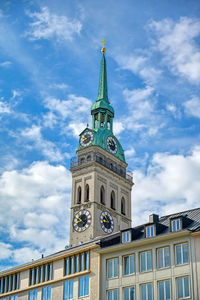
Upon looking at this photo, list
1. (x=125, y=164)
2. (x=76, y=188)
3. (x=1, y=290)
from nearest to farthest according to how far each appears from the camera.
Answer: (x=1, y=290)
(x=76, y=188)
(x=125, y=164)

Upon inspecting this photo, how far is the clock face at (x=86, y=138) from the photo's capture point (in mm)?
112250

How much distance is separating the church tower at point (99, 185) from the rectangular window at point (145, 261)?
39651 millimetres

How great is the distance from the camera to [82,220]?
104125 millimetres

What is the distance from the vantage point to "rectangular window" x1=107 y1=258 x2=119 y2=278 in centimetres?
6281

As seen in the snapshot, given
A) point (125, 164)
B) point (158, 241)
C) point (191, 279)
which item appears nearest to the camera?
point (191, 279)

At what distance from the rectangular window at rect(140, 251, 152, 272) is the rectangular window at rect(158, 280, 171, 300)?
2198 millimetres

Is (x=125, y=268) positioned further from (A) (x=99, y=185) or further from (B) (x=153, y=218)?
(A) (x=99, y=185)

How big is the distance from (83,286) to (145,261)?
8464 mm

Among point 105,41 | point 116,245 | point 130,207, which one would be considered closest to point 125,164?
point 130,207

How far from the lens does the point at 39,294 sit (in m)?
70.9

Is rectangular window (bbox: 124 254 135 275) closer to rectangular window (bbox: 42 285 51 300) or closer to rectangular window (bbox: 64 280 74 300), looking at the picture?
rectangular window (bbox: 64 280 74 300)

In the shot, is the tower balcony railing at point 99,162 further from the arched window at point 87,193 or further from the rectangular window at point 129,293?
the rectangular window at point 129,293

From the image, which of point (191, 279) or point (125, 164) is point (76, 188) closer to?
point (125, 164)

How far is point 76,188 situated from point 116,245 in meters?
45.9
